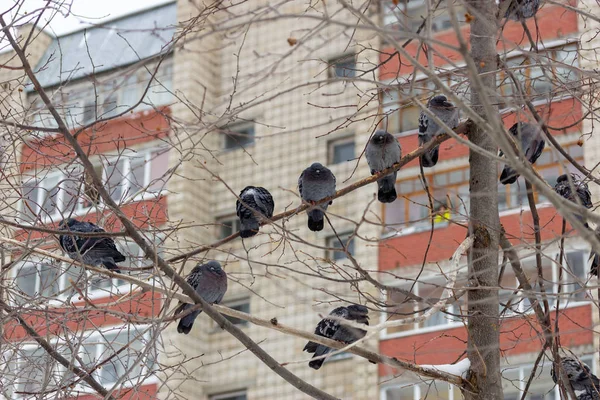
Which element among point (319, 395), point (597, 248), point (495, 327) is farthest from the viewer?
point (495, 327)

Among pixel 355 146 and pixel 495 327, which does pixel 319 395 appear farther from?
pixel 355 146

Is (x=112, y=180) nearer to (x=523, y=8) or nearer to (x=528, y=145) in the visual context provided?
(x=528, y=145)

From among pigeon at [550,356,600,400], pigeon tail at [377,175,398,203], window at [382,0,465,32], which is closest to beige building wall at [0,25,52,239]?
window at [382,0,465,32]

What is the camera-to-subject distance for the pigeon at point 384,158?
7949 millimetres

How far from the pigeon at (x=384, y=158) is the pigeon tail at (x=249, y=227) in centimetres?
127

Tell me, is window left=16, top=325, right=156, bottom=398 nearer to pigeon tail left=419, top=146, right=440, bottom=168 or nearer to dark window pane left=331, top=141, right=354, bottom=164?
pigeon tail left=419, top=146, right=440, bottom=168

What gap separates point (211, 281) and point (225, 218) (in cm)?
1290

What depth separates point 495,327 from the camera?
592cm

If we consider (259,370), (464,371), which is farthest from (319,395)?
(259,370)

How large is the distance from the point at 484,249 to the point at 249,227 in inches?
78.1

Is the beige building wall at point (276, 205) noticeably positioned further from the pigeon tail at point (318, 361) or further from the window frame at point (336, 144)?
the pigeon tail at point (318, 361)

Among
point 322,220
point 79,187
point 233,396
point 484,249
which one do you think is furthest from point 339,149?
point 484,249

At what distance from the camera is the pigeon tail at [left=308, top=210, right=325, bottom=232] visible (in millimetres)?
7543

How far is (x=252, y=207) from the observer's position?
719cm
